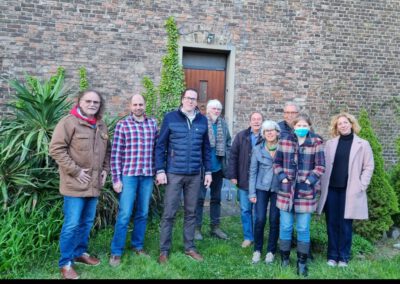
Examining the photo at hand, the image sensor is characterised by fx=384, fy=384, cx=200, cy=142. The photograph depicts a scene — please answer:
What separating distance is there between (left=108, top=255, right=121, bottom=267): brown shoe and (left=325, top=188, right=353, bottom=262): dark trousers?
8.44 ft

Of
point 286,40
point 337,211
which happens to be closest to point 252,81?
point 286,40

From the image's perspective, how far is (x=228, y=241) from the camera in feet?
18.1

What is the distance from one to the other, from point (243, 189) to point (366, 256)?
193 centimetres

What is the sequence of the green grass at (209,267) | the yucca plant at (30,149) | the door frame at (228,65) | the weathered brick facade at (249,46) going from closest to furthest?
the green grass at (209,267) → the yucca plant at (30,149) → the weathered brick facade at (249,46) → the door frame at (228,65)

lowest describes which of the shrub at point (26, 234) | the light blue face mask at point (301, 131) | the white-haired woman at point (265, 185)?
the shrub at point (26, 234)

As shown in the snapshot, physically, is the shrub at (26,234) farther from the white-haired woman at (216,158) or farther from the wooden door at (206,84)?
the wooden door at (206,84)

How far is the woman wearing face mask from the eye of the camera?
4301 millimetres


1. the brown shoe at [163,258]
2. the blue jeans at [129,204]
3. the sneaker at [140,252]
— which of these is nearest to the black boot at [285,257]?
the brown shoe at [163,258]

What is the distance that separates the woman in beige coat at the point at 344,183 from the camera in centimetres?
461

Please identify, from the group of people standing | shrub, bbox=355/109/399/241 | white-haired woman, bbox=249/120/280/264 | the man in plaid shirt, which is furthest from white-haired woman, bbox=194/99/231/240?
shrub, bbox=355/109/399/241

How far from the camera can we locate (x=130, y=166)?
4418 mm

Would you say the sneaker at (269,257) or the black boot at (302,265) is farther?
the sneaker at (269,257)

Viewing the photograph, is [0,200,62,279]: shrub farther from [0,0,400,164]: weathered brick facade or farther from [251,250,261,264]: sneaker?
[0,0,400,164]: weathered brick facade

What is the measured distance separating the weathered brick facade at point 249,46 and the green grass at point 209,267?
13.0ft
